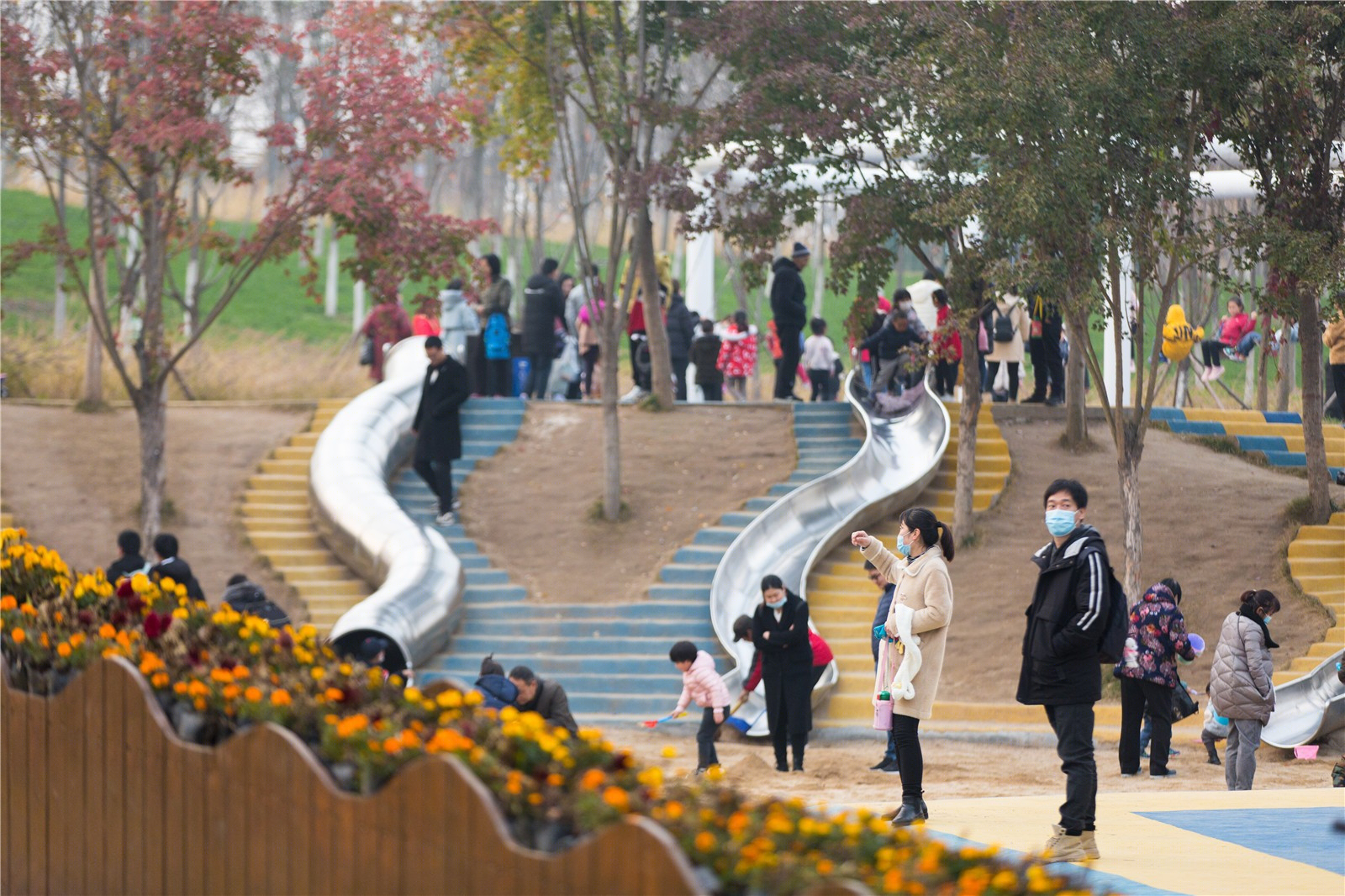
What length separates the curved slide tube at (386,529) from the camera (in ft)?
47.9

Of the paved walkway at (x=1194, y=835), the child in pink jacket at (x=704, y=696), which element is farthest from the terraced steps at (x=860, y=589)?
the paved walkway at (x=1194, y=835)

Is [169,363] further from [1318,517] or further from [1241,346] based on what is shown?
[1241,346]

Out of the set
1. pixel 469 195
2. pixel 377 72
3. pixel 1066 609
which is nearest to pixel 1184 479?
pixel 377 72

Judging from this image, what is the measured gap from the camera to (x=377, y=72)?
17375mm

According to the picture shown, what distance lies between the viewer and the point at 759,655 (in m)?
12.0

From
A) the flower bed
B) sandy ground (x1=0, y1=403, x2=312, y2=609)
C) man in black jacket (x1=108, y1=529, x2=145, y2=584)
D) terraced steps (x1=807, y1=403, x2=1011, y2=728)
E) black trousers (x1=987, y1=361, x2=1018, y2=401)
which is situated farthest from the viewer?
black trousers (x1=987, y1=361, x2=1018, y2=401)

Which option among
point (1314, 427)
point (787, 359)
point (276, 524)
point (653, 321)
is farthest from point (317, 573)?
point (1314, 427)

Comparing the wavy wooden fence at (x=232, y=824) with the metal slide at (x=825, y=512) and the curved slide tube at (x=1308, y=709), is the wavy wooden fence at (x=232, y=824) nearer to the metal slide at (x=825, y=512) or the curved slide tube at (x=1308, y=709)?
the metal slide at (x=825, y=512)

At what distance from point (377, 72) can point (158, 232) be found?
2928mm

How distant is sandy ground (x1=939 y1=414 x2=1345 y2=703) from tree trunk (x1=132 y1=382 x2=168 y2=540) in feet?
27.7

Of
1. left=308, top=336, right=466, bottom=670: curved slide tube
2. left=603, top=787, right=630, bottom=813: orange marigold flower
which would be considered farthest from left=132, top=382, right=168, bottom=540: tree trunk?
left=603, top=787, right=630, bottom=813: orange marigold flower

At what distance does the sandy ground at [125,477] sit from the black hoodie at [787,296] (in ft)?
21.2

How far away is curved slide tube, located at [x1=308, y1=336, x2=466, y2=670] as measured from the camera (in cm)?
1459

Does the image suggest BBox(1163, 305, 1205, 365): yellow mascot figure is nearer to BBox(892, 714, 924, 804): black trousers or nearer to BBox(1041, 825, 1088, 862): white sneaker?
BBox(892, 714, 924, 804): black trousers
